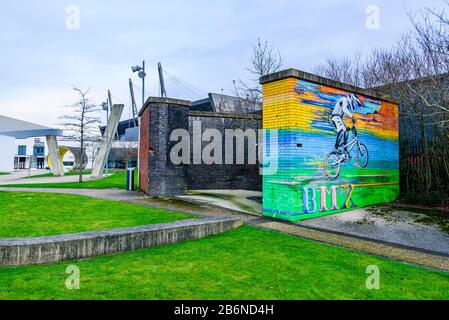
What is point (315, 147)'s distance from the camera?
28.4 feet

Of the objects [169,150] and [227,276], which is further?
[169,150]

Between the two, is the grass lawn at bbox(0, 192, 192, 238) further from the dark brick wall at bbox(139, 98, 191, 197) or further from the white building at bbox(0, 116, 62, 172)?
the white building at bbox(0, 116, 62, 172)

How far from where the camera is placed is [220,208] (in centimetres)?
966

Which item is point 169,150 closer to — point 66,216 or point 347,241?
point 66,216

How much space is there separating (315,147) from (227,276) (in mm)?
5746

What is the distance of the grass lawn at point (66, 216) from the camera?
→ 6.04 metres

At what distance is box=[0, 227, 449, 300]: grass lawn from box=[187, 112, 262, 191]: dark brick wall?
9.63 m

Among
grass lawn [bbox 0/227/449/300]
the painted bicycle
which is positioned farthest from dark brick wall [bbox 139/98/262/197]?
grass lawn [bbox 0/227/449/300]

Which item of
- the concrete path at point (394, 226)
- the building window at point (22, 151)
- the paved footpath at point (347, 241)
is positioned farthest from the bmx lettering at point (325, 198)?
the building window at point (22, 151)

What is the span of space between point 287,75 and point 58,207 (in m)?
7.89

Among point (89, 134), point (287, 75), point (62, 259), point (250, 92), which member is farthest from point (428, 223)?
point (89, 134)

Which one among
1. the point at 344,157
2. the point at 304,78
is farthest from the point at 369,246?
the point at 304,78

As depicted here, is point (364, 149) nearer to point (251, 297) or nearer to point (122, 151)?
point (251, 297)

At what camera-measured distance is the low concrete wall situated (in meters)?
4.25
